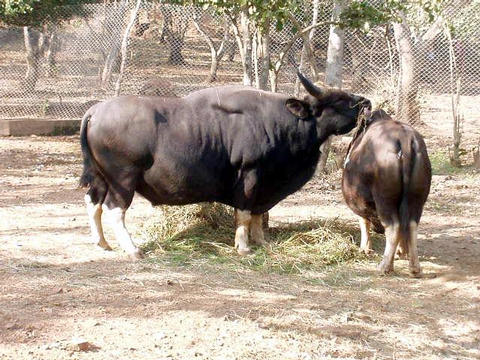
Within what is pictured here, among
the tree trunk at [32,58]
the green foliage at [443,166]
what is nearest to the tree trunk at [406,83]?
the green foliage at [443,166]

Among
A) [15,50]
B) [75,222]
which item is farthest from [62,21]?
[75,222]

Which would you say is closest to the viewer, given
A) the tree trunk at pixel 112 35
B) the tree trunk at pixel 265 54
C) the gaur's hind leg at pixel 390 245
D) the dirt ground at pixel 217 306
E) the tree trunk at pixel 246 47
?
the dirt ground at pixel 217 306

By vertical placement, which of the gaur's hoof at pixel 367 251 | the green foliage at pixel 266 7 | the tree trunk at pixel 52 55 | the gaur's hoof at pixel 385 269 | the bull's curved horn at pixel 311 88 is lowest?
the gaur's hoof at pixel 367 251

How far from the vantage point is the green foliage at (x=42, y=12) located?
53.7 feet

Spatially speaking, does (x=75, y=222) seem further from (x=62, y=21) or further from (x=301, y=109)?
(x=62, y=21)

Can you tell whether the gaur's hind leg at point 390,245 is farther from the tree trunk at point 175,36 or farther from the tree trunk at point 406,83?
the tree trunk at point 175,36

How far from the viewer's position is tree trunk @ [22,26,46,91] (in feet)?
56.2

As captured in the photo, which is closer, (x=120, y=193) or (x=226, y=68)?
(x=120, y=193)

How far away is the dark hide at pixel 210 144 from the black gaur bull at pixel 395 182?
726mm

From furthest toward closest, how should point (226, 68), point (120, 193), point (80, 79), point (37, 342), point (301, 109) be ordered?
1. point (226, 68)
2. point (80, 79)
3. point (301, 109)
4. point (120, 193)
5. point (37, 342)

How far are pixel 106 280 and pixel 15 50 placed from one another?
12.4 m

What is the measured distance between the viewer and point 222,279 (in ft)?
21.8

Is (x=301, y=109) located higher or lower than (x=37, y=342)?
higher

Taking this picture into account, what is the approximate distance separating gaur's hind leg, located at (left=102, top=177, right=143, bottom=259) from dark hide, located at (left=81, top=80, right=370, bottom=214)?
0.03 ft
